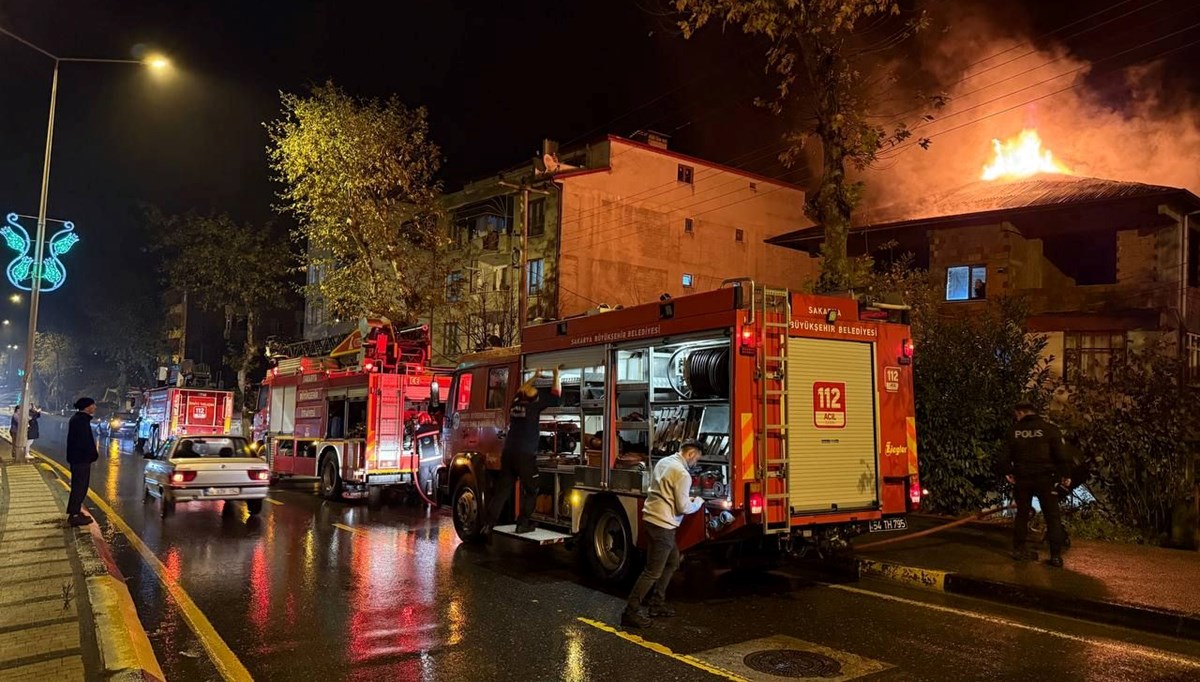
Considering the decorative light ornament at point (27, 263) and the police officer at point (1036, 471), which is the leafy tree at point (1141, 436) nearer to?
the police officer at point (1036, 471)

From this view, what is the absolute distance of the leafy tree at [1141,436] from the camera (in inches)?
365

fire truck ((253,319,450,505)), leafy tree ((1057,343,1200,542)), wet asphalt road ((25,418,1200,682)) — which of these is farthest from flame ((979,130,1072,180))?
wet asphalt road ((25,418,1200,682))

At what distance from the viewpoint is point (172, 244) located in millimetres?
39250

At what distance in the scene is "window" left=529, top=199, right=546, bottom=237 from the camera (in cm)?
3069

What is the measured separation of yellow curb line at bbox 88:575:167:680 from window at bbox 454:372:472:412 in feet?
15.8

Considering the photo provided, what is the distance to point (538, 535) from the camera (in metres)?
8.69

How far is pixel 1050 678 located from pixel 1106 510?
6.21 m

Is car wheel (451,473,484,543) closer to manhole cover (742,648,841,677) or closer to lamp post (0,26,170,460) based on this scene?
manhole cover (742,648,841,677)

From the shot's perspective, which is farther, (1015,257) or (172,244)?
(172,244)

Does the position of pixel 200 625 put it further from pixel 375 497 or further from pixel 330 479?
pixel 375 497

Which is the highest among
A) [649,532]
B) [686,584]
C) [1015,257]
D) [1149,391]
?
[1015,257]

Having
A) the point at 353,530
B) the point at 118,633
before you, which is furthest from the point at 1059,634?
the point at 353,530

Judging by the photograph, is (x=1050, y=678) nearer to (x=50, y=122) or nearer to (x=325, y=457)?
(x=325, y=457)

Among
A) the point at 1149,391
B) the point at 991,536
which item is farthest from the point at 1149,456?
the point at 991,536
